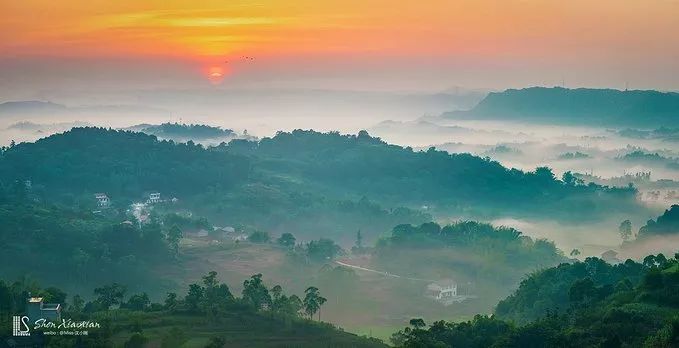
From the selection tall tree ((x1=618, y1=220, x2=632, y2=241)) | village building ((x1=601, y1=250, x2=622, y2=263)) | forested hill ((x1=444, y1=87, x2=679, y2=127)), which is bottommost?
village building ((x1=601, y1=250, x2=622, y2=263))

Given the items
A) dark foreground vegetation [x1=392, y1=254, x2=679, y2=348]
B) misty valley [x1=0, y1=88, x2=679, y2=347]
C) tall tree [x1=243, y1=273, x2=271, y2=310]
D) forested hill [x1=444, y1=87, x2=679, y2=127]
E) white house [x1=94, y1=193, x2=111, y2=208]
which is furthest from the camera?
forested hill [x1=444, y1=87, x2=679, y2=127]

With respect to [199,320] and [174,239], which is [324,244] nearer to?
[174,239]

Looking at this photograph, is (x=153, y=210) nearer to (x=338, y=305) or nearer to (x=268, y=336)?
(x=338, y=305)

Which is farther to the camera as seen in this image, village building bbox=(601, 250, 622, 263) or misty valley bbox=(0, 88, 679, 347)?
village building bbox=(601, 250, 622, 263)

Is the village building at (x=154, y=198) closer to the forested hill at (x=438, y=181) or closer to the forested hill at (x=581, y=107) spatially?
the forested hill at (x=438, y=181)

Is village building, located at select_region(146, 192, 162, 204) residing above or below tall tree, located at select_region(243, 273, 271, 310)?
above

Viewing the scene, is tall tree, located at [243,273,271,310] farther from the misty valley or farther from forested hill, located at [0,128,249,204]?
forested hill, located at [0,128,249,204]

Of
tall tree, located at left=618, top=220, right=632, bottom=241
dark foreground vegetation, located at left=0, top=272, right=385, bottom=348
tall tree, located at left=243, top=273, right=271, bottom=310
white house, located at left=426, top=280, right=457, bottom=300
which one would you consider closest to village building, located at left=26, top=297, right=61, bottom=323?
dark foreground vegetation, located at left=0, top=272, right=385, bottom=348

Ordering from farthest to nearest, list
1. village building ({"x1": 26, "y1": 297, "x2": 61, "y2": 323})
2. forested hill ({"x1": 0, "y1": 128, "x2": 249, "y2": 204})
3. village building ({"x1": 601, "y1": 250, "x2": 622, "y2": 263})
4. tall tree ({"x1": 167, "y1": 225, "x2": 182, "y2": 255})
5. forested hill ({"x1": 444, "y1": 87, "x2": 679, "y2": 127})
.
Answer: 1. forested hill ({"x1": 444, "y1": 87, "x2": 679, "y2": 127})
2. forested hill ({"x1": 0, "y1": 128, "x2": 249, "y2": 204})
3. village building ({"x1": 601, "y1": 250, "x2": 622, "y2": 263})
4. tall tree ({"x1": 167, "y1": 225, "x2": 182, "y2": 255})
5. village building ({"x1": 26, "y1": 297, "x2": 61, "y2": 323})
